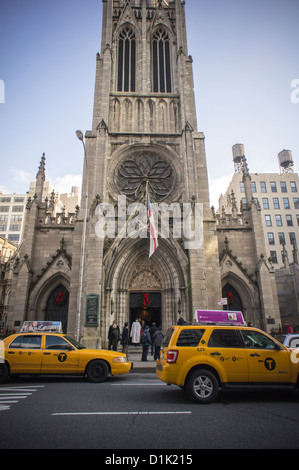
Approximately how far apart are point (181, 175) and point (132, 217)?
5.64 meters

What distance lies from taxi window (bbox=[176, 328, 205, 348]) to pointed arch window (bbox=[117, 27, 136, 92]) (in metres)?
23.6

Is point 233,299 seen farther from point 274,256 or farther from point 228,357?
point 274,256

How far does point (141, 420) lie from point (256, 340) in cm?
329

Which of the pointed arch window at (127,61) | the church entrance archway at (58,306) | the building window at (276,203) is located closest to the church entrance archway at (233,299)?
the church entrance archway at (58,306)

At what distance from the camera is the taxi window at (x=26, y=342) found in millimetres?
8711

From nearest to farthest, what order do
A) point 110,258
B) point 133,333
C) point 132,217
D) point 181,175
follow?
point 133,333
point 110,258
point 132,217
point 181,175

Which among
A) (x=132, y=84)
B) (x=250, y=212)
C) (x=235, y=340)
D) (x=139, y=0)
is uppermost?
(x=139, y=0)

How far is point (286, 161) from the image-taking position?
186 ft

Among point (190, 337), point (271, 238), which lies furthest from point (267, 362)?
point (271, 238)

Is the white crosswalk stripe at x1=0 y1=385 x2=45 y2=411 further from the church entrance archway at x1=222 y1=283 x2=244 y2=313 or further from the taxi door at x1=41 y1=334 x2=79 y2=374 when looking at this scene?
the church entrance archway at x1=222 y1=283 x2=244 y2=313

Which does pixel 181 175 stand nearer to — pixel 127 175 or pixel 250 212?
pixel 127 175

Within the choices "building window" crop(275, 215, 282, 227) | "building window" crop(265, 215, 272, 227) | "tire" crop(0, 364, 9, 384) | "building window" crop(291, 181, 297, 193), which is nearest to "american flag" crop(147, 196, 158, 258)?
"tire" crop(0, 364, 9, 384)

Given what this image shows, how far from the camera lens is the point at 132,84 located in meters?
25.3
